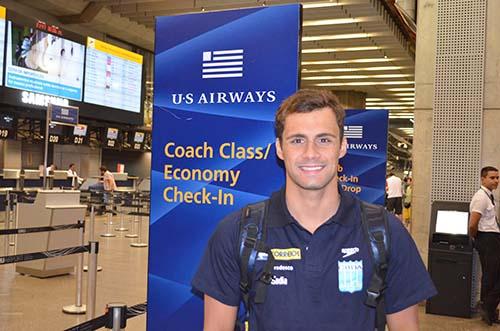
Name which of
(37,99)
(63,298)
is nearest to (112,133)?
(37,99)

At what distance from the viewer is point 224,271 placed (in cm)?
166

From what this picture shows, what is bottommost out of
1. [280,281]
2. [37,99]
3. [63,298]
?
[63,298]

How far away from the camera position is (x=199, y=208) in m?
3.06

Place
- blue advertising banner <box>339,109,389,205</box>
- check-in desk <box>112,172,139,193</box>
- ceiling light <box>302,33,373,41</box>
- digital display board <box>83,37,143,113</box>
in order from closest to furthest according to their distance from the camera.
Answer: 1. blue advertising banner <box>339,109,389,205</box>
2. digital display board <box>83,37,143,113</box>
3. ceiling light <box>302,33,373,41</box>
4. check-in desk <box>112,172,139,193</box>

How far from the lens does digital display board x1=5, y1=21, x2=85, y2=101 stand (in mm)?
13922

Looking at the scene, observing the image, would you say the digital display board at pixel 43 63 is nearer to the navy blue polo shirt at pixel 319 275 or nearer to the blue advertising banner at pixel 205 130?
the blue advertising banner at pixel 205 130

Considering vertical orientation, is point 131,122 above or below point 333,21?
below

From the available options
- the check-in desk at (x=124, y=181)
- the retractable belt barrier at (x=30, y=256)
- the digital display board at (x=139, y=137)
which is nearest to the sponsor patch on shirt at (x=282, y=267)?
the retractable belt barrier at (x=30, y=256)

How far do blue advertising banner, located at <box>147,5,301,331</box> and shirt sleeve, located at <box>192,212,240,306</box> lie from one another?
48.8 inches

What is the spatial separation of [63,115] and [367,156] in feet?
16.6

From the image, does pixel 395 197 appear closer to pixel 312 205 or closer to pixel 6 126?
pixel 6 126

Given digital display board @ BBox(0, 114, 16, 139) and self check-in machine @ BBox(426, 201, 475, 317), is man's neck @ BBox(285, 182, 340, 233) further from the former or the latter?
digital display board @ BBox(0, 114, 16, 139)

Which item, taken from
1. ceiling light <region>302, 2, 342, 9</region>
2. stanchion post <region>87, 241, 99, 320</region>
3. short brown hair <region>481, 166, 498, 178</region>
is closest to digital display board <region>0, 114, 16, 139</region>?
ceiling light <region>302, 2, 342, 9</region>

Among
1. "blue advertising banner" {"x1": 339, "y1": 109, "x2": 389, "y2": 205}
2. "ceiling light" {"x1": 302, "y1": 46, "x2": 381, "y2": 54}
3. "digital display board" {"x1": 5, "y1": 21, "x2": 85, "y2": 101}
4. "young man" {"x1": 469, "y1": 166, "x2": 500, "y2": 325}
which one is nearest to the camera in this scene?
"young man" {"x1": 469, "y1": 166, "x2": 500, "y2": 325}
